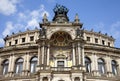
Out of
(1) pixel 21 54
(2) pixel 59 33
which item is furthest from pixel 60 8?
(1) pixel 21 54

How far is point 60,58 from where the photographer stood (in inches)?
2037

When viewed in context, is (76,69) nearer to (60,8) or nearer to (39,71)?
(39,71)

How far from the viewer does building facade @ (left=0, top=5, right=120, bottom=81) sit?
47.8 m

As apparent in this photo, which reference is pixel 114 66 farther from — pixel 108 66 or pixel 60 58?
pixel 60 58

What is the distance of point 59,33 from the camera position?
173ft

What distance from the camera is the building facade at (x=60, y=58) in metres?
47.8

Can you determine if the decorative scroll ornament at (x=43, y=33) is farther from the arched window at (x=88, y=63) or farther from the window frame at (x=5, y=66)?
the window frame at (x=5, y=66)

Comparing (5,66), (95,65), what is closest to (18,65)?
(5,66)

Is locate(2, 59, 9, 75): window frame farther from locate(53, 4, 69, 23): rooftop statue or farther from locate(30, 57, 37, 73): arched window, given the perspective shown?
locate(53, 4, 69, 23): rooftop statue

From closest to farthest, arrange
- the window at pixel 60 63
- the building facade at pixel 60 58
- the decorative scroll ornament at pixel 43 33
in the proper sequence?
the building facade at pixel 60 58 → the window at pixel 60 63 → the decorative scroll ornament at pixel 43 33

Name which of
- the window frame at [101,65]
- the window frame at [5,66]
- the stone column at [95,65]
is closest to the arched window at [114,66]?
the window frame at [101,65]

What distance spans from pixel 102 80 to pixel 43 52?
1288 centimetres

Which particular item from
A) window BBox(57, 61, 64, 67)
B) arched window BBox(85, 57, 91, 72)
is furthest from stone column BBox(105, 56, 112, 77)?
window BBox(57, 61, 64, 67)

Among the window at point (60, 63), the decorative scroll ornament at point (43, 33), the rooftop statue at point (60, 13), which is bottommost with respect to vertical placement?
the window at point (60, 63)
